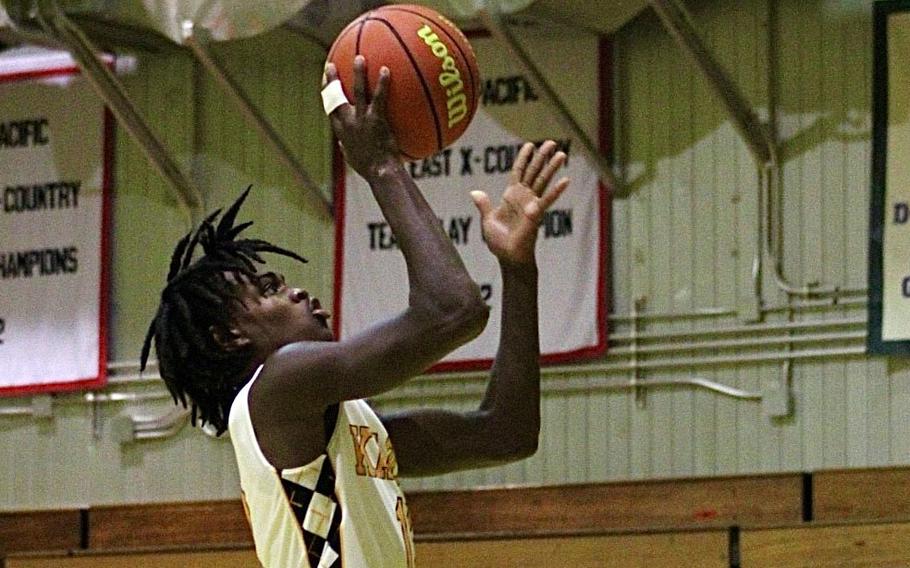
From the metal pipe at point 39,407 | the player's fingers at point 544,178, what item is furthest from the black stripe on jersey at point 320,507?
the metal pipe at point 39,407

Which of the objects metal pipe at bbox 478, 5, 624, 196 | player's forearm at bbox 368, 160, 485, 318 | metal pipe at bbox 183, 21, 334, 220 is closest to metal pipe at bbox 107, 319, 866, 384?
metal pipe at bbox 478, 5, 624, 196

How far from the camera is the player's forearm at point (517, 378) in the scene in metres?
3.44

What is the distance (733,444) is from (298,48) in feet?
8.63

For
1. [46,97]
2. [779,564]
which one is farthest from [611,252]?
[46,97]

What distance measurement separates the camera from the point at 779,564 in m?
5.83

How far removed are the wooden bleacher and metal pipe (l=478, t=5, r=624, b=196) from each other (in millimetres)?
1326

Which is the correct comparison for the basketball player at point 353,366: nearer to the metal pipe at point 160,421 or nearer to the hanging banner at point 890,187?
the hanging banner at point 890,187

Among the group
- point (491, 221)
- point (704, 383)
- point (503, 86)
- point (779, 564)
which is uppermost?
point (503, 86)

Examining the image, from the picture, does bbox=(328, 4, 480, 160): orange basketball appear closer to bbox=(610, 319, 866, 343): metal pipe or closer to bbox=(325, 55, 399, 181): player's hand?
bbox=(325, 55, 399, 181): player's hand

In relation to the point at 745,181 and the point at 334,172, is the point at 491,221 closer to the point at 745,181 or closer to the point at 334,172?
the point at 745,181

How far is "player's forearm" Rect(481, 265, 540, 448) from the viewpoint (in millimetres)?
3441

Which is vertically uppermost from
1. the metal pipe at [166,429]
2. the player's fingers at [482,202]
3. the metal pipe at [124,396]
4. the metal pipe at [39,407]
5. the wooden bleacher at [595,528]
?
the player's fingers at [482,202]

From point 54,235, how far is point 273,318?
17.9 feet

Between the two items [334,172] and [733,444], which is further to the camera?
[334,172]
